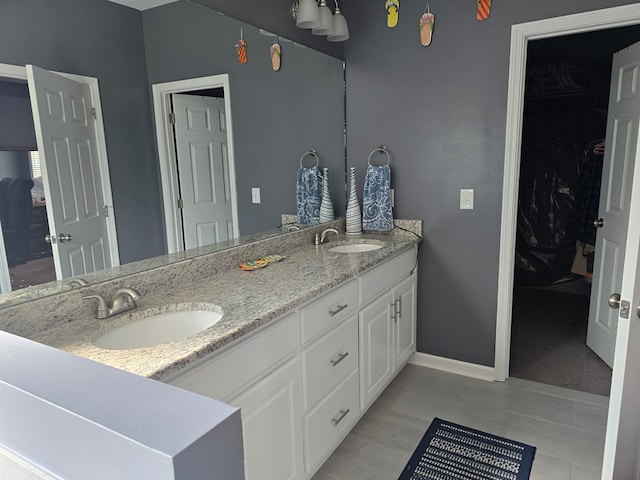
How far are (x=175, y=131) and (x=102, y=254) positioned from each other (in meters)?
0.57

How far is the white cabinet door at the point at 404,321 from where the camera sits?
2.52 metres

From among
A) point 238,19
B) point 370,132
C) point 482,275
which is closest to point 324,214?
point 370,132

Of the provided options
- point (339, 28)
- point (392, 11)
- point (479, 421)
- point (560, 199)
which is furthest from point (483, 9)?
point (560, 199)

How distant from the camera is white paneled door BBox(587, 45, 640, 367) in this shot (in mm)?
2502

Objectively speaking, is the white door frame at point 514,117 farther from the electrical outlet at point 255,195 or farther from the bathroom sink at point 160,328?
the bathroom sink at point 160,328

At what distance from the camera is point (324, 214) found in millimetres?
2812

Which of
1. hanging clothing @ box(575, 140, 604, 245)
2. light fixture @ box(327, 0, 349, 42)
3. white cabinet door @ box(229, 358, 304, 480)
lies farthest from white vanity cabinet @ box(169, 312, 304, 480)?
hanging clothing @ box(575, 140, 604, 245)

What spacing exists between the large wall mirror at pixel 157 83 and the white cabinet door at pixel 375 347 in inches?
28.4

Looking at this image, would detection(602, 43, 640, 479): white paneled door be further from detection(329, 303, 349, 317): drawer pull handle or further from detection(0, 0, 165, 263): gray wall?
detection(0, 0, 165, 263): gray wall

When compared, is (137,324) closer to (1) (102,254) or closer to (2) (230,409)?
(1) (102,254)

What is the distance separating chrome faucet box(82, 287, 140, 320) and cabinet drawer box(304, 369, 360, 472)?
0.78m

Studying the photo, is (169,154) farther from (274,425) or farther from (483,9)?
(483,9)

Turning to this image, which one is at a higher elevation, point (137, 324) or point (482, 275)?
point (137, 324)

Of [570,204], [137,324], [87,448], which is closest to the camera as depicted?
[87,448]
